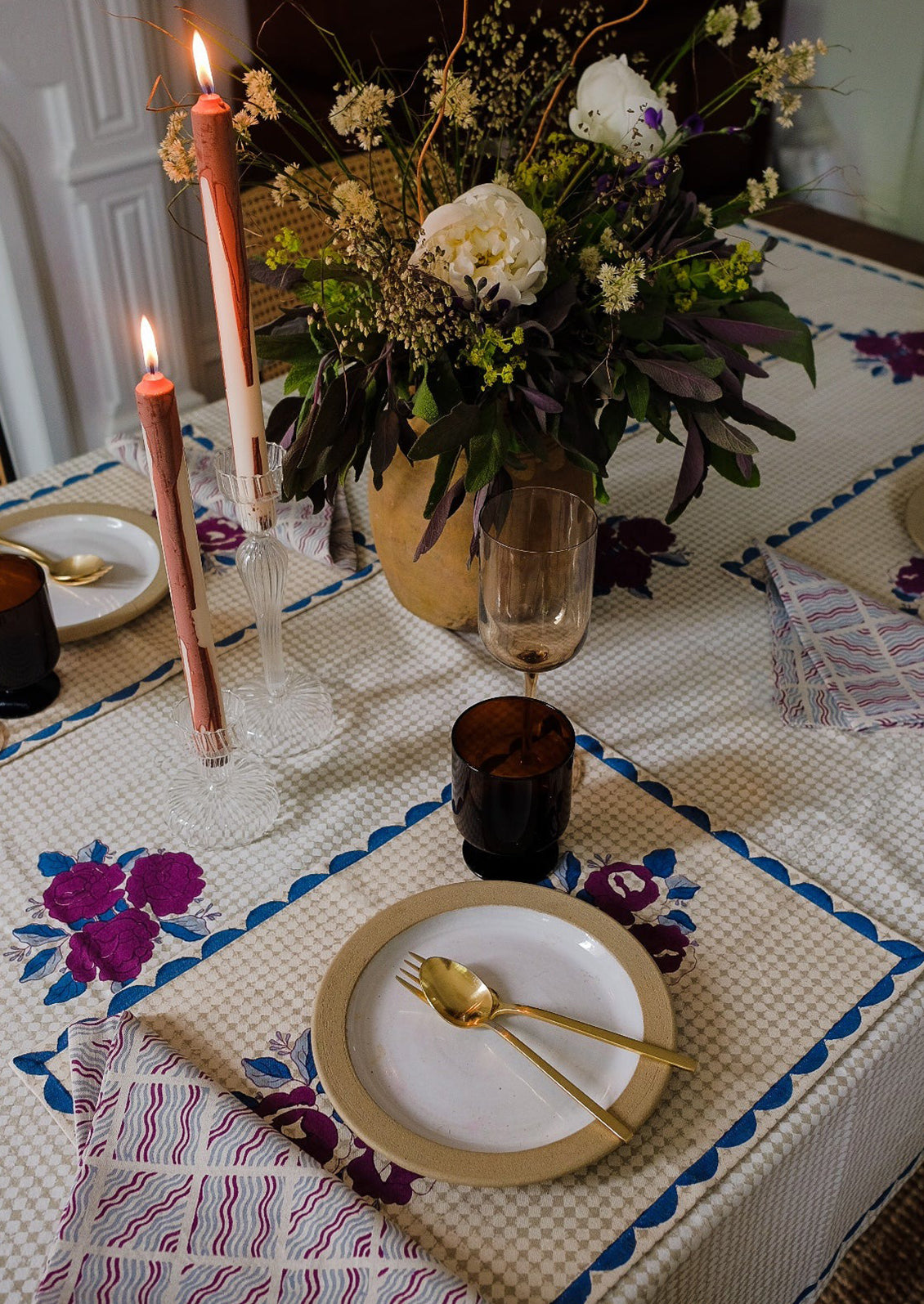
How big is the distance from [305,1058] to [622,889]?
250 millimetres

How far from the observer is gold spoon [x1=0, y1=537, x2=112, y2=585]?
1.08 meters

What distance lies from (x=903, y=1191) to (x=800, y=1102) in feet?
2.75

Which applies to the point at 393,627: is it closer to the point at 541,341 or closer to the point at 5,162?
the point at 541,341

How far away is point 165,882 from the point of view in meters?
0.82

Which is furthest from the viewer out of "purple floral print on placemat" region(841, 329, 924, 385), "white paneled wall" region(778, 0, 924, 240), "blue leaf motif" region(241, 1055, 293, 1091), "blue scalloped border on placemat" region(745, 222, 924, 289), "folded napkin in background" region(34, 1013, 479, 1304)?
"white paneled wall" region(778, 0, 924, 240)

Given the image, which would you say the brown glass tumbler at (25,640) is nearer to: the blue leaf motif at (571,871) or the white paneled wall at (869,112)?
the blue leaf motif at (571,871)

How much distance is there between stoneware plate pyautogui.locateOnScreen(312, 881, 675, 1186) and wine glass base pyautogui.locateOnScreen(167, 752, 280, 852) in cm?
15

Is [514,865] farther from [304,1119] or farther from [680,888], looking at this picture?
[304,1119]

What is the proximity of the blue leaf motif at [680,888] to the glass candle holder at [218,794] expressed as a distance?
30 centimetres

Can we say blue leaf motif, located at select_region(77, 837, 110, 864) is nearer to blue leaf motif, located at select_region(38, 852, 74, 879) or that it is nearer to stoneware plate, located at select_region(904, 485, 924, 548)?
blue leaf motif, located at select_region(38, 852, 74, 879)

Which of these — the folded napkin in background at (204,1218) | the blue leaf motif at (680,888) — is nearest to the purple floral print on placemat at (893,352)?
the blue leaf motif at (680,888)

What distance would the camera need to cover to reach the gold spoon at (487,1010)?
2.20ft

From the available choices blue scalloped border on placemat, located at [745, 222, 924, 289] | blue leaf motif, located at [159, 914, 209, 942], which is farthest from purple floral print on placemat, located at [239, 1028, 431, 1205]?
blue scalloped border on placemat, located at [745, 222, 924, 289]

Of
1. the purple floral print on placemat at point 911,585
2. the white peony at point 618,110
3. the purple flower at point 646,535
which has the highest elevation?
the white peony at point 618,110
